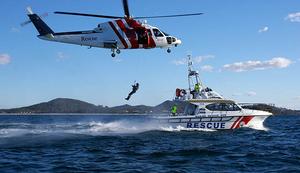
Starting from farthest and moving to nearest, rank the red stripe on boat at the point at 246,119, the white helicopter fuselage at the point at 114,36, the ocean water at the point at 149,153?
the red stripe on boat at the point at 246,119, the white helicopter fuselage at the point at 114,36, the ocean water at the point at 149,153

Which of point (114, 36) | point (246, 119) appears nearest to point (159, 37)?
point (114, 36)

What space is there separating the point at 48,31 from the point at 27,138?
280 inches

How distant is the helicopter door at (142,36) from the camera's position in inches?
1191

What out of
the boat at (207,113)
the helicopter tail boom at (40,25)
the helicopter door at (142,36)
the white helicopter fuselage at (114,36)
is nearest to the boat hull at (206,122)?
the boat at (207,113)

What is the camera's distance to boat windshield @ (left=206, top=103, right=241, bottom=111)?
34.7 meters

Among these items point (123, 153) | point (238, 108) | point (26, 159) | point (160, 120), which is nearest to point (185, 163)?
point (123, 153)

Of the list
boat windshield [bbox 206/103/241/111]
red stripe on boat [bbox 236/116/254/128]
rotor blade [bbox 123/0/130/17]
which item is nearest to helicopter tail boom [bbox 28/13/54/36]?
rotor blade [bbox 123/0/130/17]

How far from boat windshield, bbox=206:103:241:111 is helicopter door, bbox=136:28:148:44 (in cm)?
787

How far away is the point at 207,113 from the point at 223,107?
5.05 feet

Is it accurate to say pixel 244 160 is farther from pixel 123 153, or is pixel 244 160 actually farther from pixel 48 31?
pixel 48 31

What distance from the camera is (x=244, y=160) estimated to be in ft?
62.6

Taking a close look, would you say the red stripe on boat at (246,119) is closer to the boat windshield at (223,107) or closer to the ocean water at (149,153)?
the boat windshield at (223,107)

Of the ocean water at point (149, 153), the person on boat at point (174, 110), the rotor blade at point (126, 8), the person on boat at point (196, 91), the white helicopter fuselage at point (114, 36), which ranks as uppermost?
the rotor blade at point (126, 8)

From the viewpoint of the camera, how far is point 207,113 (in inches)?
1352
